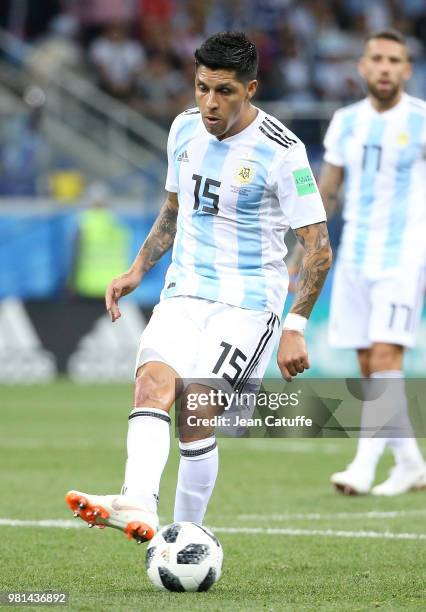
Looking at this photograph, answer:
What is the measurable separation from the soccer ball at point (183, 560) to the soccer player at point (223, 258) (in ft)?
1.09

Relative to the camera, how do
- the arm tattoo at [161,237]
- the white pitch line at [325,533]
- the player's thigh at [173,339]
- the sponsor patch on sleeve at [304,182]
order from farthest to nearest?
the white pitch line at [325,533] < the arm tattoo at [161,237] < the sponsor patch on sleeve at [304,182] < the player's thigh at [173,339]

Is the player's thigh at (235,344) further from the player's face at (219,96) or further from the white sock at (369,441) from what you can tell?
the white sock at (369,441)

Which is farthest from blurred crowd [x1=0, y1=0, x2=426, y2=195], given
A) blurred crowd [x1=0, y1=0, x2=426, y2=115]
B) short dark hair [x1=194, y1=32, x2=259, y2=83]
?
short dark hair [x1=194, y1=32, x2=259, y2=83]

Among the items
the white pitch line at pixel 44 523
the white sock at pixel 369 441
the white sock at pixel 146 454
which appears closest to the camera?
the white sock at pixel 146 454

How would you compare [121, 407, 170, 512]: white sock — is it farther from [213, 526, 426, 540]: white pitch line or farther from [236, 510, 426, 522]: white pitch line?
[236, 510, 426, 522]: white pitch line

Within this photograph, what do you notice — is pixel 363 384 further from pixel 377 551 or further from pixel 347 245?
pixel 377 551

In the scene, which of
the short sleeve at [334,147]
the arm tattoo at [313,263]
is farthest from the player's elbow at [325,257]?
the short sleeve at [334,147]

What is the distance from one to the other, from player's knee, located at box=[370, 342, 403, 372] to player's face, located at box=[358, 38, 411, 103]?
5.18 ft

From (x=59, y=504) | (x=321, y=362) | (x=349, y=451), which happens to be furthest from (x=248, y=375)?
(x=321, y=362)

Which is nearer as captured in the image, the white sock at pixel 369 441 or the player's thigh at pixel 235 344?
the player's thigh at pixel 235 344

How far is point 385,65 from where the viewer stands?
8234mm

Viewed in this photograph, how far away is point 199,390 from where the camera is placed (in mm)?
5152

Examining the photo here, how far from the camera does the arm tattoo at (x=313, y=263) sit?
5.28m

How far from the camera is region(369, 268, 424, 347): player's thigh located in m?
8.33
